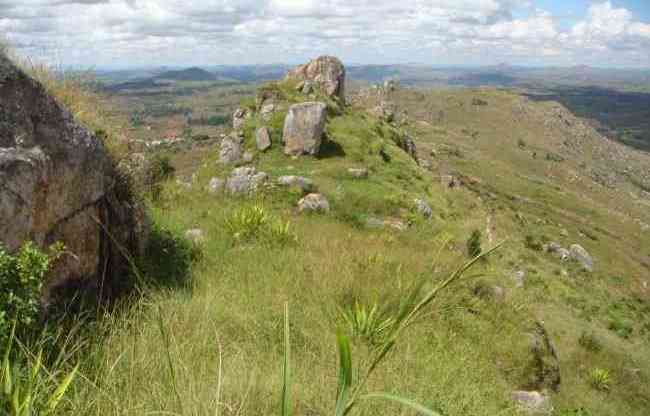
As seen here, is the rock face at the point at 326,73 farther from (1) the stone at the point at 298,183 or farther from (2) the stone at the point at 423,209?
(1) the stone at the point at 298,183

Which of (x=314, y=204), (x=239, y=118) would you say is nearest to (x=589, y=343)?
(x=314, y=204)

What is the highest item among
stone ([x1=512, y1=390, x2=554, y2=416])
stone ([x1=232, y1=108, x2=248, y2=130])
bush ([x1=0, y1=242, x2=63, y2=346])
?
bush ([x1=0, y1=242, x2=63, y2=346])

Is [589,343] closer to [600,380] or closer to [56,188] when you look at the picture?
[600,380]

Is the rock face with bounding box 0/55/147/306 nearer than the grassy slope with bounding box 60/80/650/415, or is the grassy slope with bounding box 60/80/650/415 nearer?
the grassy slope with bounding box 60/80/650/415

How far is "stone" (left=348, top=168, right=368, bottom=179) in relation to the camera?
1939cm

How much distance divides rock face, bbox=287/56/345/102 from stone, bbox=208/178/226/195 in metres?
19.3

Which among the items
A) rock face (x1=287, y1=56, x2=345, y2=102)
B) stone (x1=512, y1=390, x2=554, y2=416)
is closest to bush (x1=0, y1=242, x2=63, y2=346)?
stone (x1=512, y1=390, x2=554, y2=416)

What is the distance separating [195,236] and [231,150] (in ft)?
45.7

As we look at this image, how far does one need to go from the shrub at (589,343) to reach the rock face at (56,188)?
10238mm

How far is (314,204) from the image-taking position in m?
15.2

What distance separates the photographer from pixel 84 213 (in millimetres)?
4941

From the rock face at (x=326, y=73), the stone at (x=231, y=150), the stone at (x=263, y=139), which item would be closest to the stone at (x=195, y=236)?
the stone at (x=231, y=150)

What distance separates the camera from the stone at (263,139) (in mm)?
21891

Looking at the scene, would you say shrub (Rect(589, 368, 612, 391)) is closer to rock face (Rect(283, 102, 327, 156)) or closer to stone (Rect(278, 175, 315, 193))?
stone (Rect(278, 175, 315, 193))
